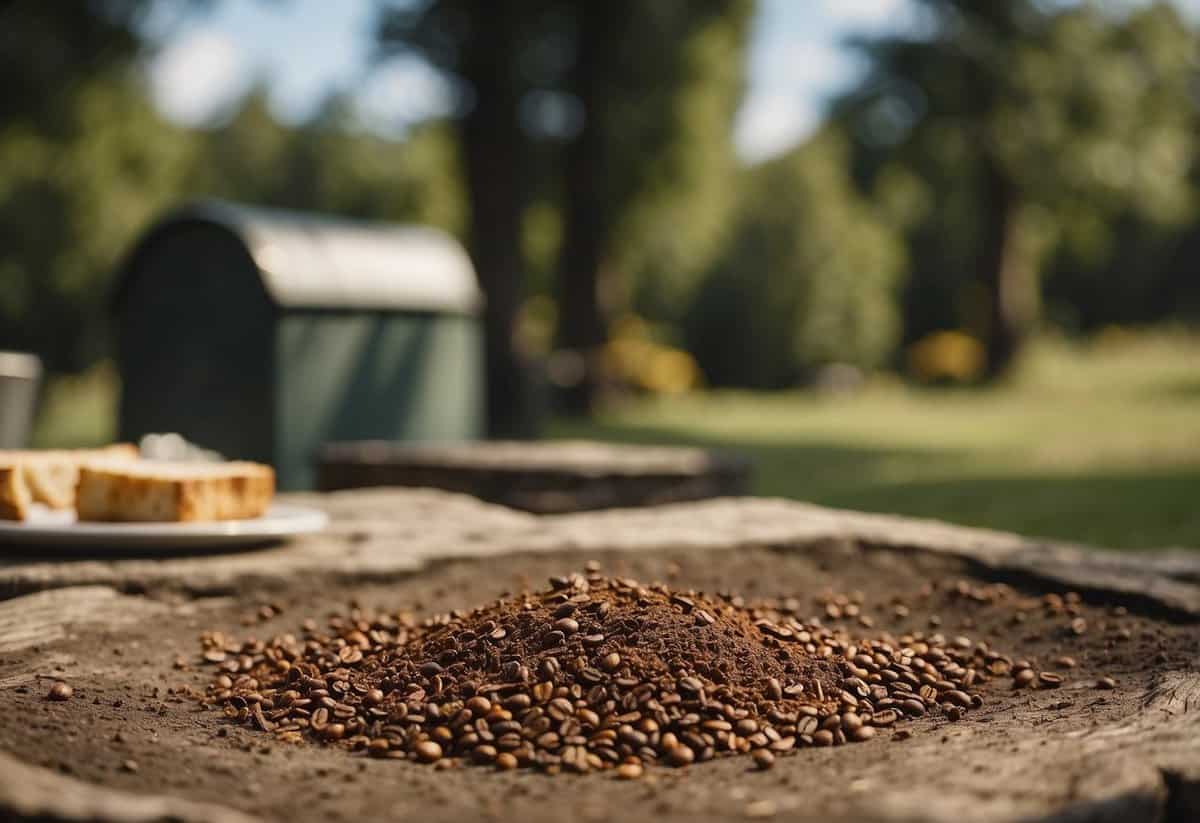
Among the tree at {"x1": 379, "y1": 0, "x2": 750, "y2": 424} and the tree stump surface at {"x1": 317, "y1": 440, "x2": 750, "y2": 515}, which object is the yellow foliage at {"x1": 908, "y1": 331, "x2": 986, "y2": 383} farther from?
the tree stump surface at {"x1": 317, "y1": 440, "x2": 750, "y2": 515}

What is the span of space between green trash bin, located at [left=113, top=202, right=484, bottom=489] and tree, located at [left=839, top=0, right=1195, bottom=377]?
12056 mm

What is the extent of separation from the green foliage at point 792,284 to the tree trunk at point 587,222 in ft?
28.7

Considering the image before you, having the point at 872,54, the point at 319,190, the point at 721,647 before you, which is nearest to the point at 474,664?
the point at 721,647

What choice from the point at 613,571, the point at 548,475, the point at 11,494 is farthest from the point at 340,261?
the point at 613,571

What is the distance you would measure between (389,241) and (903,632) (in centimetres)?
576

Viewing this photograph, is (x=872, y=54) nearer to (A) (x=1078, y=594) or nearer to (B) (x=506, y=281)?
(B) (x=506, y=281)

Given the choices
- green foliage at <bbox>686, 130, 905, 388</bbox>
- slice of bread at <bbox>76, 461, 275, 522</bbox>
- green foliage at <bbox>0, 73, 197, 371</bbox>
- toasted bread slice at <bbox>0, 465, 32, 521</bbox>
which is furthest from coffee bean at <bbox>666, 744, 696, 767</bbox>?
green foliage at <bbox>0, 73, 197, 371</bbox>

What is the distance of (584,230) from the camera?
61.8ft

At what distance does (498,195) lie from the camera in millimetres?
14633

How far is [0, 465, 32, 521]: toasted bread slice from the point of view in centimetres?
388

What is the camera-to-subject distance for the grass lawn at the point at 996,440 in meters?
8.94

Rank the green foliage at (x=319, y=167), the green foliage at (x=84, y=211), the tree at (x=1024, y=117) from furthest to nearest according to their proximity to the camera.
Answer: the green foliage at (x=319, y=167)
the green foliage at (x=84, y=211)
the tree at (x=1024, y=117)

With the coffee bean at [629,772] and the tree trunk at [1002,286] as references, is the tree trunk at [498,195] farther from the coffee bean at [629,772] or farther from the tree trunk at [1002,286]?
the coffee bean at [629,772]

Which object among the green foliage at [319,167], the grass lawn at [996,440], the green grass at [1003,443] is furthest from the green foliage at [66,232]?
the green grass at [1003,443]
